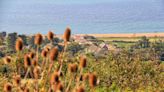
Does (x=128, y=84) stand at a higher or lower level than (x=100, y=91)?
lower

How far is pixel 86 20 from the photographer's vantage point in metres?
56.3

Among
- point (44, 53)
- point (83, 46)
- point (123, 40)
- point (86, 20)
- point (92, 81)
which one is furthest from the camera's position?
point (86, 20)

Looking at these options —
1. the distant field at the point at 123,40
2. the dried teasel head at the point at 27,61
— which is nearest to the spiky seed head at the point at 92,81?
the dried teasel head at the point at 27,61

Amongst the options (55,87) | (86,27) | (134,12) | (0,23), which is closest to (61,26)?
(86,27)

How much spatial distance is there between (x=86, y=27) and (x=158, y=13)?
54.8ft

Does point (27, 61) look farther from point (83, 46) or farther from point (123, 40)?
point (123, 40)

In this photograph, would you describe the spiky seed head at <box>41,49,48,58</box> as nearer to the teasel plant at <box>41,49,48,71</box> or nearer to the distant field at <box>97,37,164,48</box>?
the teasel plant at <box>41,49,48,71</box>

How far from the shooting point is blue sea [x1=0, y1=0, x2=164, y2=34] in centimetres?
4766

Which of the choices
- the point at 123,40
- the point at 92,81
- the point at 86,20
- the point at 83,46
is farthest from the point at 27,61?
the point at 86,20

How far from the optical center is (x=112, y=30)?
4784 centimetres

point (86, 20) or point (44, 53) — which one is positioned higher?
point (44, 53)

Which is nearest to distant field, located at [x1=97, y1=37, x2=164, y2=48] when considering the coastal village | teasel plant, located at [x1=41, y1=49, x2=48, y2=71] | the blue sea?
the coastal village

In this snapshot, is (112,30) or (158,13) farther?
(158,13)

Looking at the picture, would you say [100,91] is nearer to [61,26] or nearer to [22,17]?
[61,26]
